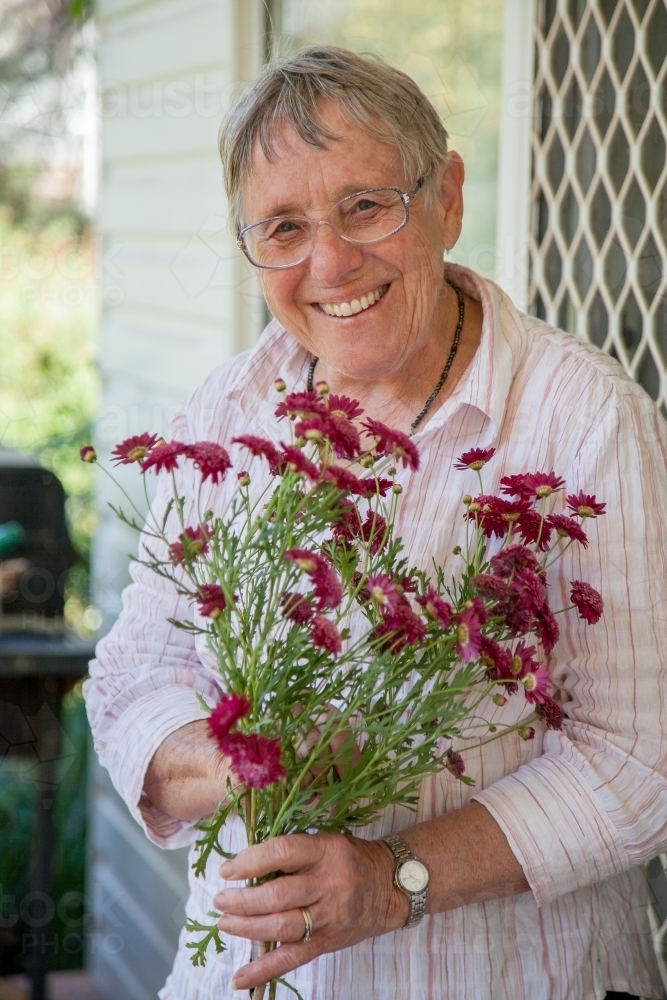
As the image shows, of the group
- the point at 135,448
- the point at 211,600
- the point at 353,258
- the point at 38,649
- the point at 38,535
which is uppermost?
→ the point at 353,258

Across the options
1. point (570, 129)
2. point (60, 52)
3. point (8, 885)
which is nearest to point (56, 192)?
point (60, 52)

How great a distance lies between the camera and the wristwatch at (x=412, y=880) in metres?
1.11

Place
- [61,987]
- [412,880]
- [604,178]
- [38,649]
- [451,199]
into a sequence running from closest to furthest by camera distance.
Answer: [412,880], [451,199], [604,178], [38,649], [61,987]

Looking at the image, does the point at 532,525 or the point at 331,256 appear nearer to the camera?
the point at 532,525

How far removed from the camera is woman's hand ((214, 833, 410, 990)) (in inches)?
39.6

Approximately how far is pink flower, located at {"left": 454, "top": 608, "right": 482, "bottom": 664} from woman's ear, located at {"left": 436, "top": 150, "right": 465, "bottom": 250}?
2.00ft

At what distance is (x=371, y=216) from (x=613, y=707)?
63 centimetres

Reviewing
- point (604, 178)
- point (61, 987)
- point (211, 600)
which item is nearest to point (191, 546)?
point (211, 600)

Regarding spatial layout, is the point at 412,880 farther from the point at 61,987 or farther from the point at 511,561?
the point at 61,987

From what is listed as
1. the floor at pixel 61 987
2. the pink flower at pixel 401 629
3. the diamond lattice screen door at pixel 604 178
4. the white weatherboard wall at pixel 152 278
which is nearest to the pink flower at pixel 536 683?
the pink flower at pixel 401 629

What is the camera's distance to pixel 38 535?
335 cm

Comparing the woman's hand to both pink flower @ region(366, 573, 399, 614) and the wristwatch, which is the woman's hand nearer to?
the wristwatch

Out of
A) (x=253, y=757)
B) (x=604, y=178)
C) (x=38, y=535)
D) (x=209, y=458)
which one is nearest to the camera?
(x=253, y=757)

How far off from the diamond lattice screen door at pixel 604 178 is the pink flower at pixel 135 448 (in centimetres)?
94
